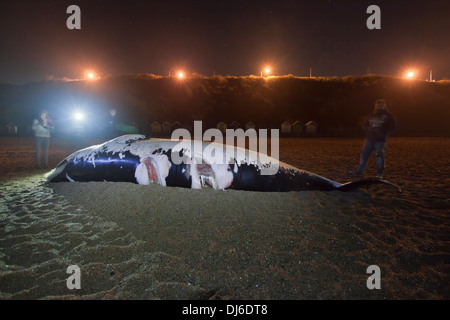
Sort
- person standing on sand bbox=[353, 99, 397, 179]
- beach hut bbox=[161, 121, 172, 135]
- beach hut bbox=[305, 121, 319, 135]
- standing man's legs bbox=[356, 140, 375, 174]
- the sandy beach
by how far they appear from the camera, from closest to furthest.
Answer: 1. the sandy beach
2. person standing on sand bbox=[353, 99, 397, 179]
3. standing man's legs bbox=[356, 140, 375, 174]
4. beach hut bbox=[305, 121, 319, 135]
5. beach hut bbox=[161, 121, 172, 135]

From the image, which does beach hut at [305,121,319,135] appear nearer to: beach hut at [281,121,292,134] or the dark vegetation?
beach hut at [281,121,292,134]

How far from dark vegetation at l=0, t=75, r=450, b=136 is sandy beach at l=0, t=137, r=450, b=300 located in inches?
1358

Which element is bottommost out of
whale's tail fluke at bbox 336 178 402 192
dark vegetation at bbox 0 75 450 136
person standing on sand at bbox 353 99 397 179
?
whale's tail fluke at bbox 336 178 402 192

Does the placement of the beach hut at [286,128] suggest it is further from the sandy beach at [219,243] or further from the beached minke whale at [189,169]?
the beached minke whale at [189,169]

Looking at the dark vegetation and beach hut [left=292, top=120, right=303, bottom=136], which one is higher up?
the dark vegetation

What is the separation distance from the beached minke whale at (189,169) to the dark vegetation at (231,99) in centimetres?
3387

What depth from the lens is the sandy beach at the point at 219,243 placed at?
2080 millimetres

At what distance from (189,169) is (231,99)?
4764 cm

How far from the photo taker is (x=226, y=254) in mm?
2604

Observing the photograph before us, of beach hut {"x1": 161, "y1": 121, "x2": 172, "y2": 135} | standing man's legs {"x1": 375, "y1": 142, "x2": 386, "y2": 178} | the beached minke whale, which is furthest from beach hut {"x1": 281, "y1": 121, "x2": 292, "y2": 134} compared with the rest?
the beached minke whale

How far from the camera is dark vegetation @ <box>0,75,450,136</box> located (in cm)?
4172

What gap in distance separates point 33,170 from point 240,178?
6.58 m

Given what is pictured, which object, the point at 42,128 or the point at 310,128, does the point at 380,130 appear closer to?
the point at 42,128
